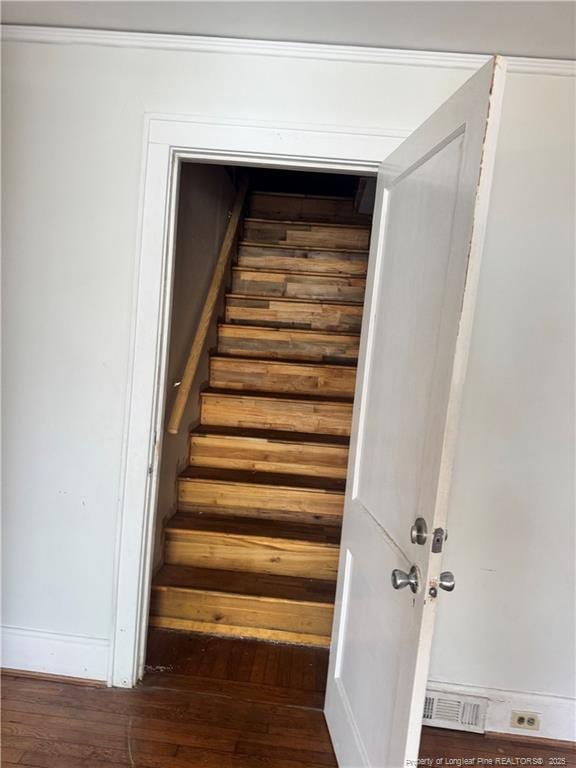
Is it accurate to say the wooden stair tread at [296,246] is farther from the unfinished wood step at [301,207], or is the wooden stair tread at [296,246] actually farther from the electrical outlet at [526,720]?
the electrical outlet at [526,720]

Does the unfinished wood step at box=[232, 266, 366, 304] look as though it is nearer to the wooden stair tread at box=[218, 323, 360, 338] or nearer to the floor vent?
the wooden stair tread at box=[218, 323, 360, 338]

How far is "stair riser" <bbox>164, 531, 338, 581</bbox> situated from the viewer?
237 cm

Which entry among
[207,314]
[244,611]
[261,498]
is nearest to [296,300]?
[207,314]

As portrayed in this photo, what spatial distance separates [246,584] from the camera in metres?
2.29

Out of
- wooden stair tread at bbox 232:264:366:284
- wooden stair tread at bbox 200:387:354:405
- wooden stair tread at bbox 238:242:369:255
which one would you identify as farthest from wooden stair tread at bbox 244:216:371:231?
wooden stair tread at bbox 200:387:354:405

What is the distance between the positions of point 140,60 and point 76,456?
1361 millimetres

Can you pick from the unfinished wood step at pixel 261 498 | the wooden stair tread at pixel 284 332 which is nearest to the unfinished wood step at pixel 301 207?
the wooden stair tread at pixel 284 332

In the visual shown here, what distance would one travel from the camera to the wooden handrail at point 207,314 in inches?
85.6

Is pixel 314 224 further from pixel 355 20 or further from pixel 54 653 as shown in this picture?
pixel 54 653

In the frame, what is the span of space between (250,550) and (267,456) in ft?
1.77

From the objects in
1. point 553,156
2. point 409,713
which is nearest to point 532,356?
point 553,156

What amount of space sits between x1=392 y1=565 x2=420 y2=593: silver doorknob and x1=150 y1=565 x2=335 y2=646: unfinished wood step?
1.10 m

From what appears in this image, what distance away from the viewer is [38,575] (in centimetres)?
189

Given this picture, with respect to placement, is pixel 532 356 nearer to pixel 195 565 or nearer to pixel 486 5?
pixel 486 5
